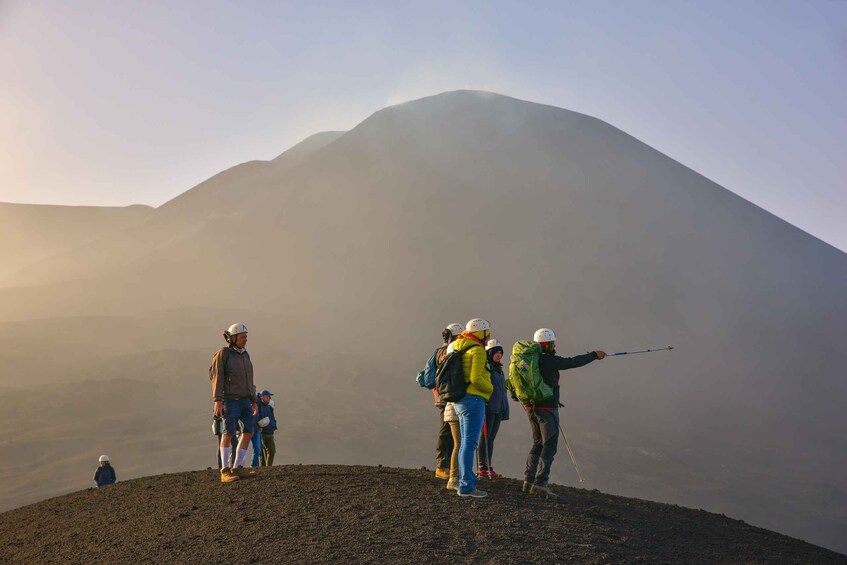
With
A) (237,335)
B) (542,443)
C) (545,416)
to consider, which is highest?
(237,335)

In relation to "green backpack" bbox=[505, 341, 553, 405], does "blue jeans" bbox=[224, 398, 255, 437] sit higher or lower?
lower

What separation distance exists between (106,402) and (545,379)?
53.6 m

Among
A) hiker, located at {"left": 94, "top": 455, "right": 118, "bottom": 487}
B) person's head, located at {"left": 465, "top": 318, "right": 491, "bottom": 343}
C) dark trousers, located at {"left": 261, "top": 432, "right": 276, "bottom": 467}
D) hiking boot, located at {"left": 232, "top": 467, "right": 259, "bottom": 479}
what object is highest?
person's head, located at {"left": 465, "top": 318, "right": 491, "bottom": 343}

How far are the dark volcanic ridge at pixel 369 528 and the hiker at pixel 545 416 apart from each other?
0.92 ft

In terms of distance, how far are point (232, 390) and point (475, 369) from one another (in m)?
3.24

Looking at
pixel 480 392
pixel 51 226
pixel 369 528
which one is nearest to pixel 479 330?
pixel 480 392

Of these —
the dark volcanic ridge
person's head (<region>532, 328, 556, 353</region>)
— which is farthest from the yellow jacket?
the dark volcanic ridge

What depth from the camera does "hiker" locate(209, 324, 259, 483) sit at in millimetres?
9812

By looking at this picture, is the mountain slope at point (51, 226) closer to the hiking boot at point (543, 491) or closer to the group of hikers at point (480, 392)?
the group of hikers at point (480, 392)

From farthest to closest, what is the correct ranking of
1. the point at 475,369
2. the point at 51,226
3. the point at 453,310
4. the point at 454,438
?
the point at 51,226, the point at 453,310, the point at 454,438, the point at 475,369

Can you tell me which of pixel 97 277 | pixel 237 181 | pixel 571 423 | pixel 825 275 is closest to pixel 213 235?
pixel 97 277

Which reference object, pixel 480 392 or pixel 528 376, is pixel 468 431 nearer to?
pixel 480 392

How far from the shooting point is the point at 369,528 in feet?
24.5

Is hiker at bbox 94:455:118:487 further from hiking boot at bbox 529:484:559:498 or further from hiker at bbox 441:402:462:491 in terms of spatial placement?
hiking boot at bbox 529:484:559:498
